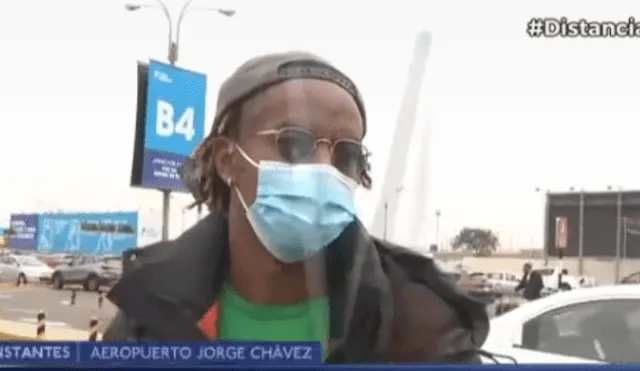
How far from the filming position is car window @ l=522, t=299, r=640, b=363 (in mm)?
2969

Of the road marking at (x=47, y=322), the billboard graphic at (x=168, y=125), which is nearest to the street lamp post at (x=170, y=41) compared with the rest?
the billboard graphic at (x=168, y=125)

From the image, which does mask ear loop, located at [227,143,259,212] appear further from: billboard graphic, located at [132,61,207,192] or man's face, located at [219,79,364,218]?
billboard graphic, located at [132,61,207,192]

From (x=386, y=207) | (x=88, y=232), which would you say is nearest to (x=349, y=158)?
(x=386, y=207)

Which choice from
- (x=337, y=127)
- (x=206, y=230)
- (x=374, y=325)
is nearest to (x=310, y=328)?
(x=374, y=325)

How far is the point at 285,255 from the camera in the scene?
2391 millimetres

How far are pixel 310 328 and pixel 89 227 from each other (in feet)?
2.12

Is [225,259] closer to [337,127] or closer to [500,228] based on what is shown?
[337,127]

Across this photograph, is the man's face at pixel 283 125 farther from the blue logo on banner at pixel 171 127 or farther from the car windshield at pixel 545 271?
the car windshield at pixel 545 271

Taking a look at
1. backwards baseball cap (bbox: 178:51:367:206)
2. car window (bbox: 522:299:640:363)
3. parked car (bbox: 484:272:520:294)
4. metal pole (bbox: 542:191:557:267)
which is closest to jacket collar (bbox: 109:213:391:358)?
backwards baseball cap (bbox: 178:51:367:206)

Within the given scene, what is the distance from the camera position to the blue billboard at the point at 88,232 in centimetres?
250

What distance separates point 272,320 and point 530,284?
3.00 ft

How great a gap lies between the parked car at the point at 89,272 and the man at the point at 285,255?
2.0 inches

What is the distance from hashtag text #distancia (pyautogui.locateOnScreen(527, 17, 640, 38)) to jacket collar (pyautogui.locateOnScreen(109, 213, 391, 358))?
0.73m

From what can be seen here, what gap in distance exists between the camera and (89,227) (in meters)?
2.55
